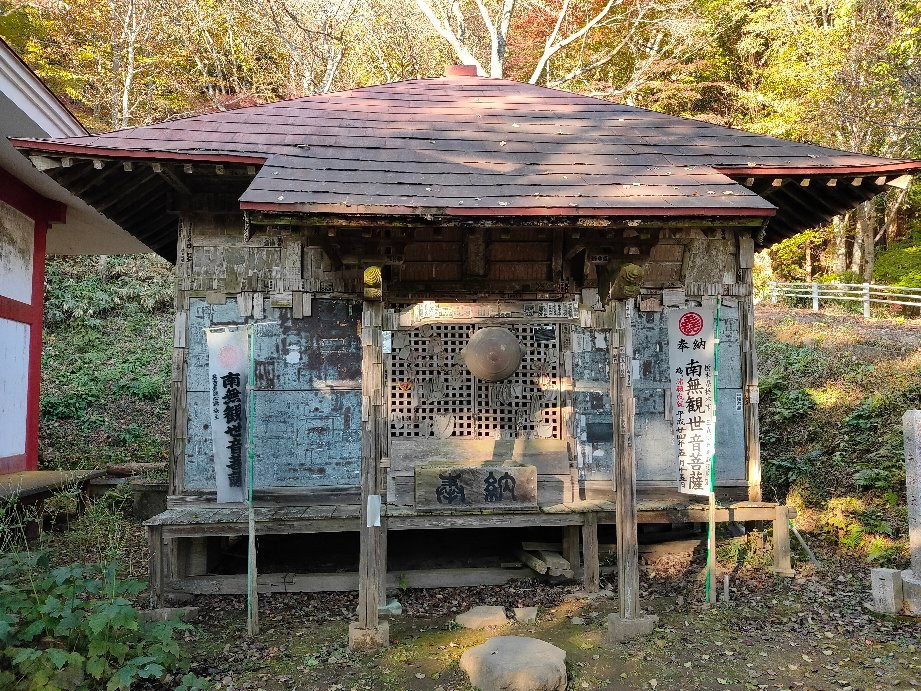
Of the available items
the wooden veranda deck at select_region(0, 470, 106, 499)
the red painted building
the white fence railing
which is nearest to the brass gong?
the wooden veranda deck at select_region(0, 470, 106, 499)

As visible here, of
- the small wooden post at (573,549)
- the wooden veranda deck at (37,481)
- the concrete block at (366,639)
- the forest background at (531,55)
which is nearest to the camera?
the concrete block at (366,639)

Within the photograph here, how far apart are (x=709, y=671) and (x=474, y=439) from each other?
10.3 feet

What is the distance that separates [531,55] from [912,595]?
20296mm

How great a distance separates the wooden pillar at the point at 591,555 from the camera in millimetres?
6812

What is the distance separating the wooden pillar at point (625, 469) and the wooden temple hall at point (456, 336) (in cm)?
2

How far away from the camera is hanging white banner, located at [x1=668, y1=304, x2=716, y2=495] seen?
653 centimetres

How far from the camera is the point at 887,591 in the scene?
5.88 metres

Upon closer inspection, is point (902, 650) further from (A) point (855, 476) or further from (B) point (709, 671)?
(A) point (855, 476)

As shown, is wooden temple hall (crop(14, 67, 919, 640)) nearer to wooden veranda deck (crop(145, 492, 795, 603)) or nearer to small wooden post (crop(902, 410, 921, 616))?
wooden veranda deck (crop(145, 492, 795, 603))

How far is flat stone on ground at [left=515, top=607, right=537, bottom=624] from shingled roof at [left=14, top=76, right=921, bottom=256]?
3.94 metres

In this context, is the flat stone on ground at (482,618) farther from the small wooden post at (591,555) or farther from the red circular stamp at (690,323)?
the red circular stamp at (690,323)

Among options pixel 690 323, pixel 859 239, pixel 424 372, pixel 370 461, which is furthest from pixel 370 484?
pixel 859 239

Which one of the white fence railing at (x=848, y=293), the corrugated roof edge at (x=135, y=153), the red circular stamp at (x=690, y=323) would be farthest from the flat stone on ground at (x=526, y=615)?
the white fence railing at (x=848, y=293)

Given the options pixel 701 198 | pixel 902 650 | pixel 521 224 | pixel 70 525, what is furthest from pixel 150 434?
pixel 902 650
